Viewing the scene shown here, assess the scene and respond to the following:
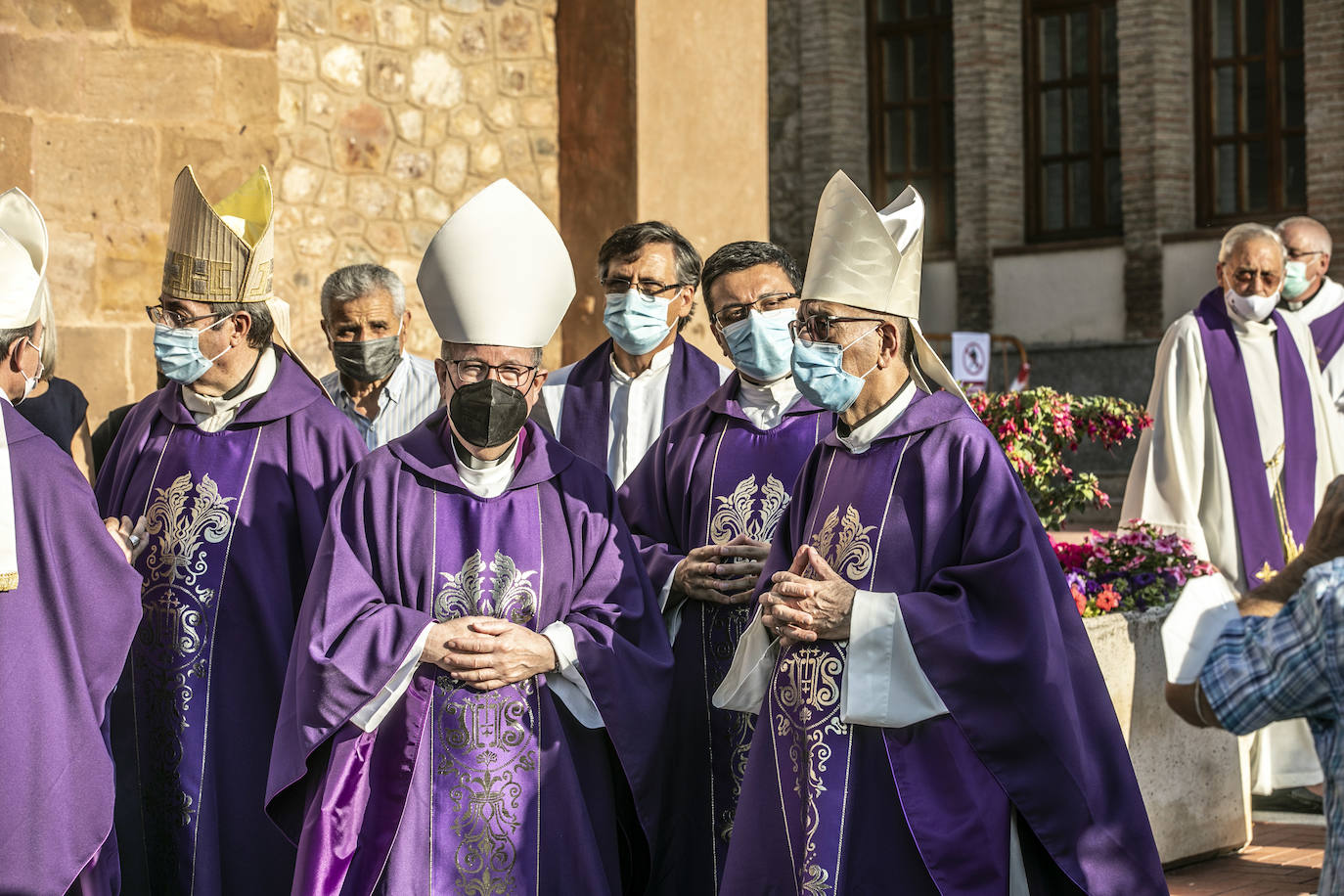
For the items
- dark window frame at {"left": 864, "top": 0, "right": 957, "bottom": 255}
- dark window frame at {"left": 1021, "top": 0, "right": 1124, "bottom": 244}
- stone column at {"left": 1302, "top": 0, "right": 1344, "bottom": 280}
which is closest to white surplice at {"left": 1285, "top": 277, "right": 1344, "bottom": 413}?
stone column at {"left": 1302, "top": 0, "right": 1344, "bottom": 280}

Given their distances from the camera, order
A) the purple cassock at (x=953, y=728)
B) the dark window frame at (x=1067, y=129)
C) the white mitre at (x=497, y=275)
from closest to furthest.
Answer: the purple cassock at (x=953, y=728) < the white mitre at (x=497, y=275) < the dark window frame at (x=1067, y=129)

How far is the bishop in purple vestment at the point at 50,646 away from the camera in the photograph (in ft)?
13.0

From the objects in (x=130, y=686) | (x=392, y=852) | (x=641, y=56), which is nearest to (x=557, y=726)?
(x=392, y=852)

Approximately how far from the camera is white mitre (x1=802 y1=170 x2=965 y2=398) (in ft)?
12.7

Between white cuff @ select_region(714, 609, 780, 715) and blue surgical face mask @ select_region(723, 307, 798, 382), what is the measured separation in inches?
35.1

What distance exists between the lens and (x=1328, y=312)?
806cm

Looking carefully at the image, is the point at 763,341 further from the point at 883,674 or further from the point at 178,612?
the point at 178,612

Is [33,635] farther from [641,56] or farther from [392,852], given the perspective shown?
[641,56]

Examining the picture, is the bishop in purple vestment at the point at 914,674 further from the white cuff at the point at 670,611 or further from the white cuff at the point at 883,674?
the white cuff at the point at 670,611

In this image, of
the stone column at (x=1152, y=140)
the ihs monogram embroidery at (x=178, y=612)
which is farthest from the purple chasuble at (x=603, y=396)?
the stone column at (x=1152, y=140)

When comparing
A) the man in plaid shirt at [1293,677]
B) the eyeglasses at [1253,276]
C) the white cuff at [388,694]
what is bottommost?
the white cuff at [388,694]

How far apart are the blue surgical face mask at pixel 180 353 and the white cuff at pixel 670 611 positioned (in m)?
1.34

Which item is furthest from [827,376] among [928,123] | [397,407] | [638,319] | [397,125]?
[928,123]

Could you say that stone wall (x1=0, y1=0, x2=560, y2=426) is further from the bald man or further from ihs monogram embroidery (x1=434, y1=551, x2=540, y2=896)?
ihs monogram embroidery (x1=434, y1=551, x2=540, y2=896)
